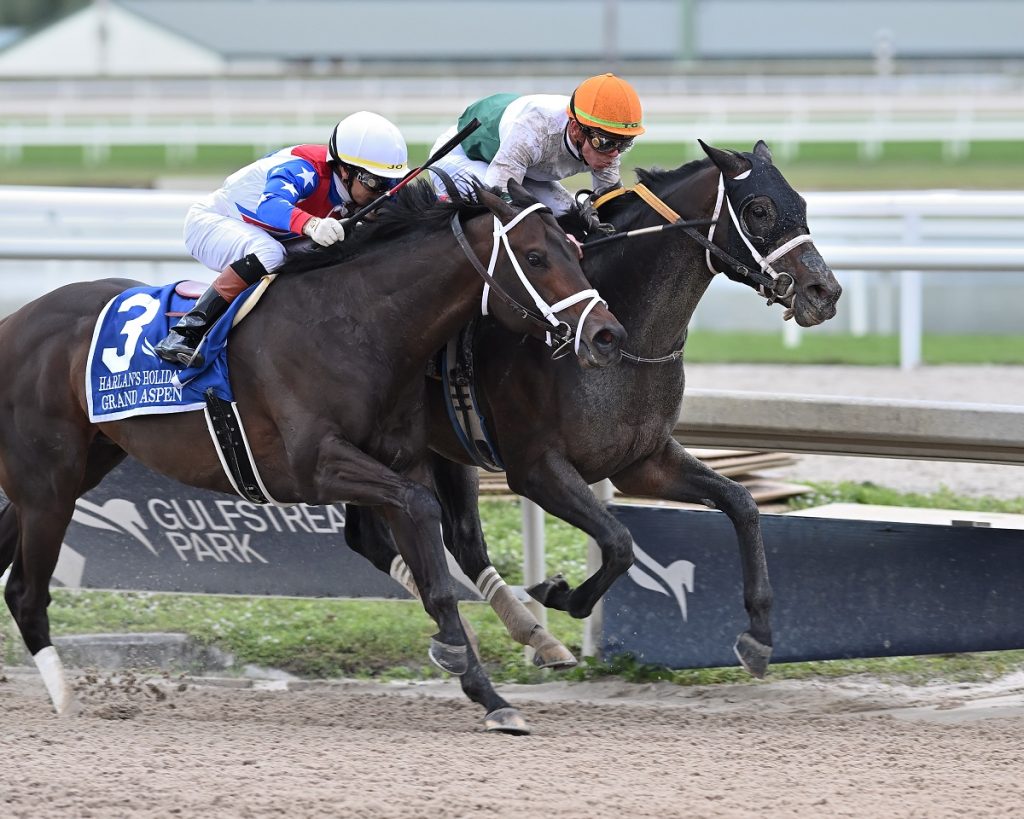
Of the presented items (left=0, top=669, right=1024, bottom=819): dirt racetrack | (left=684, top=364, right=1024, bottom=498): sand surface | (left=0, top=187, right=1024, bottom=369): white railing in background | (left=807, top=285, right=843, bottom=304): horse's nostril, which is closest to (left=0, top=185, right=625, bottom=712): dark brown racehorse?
(left=0, top=669, right=1024, bottom=819): dirt racetrack

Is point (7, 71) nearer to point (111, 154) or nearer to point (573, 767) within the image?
point (111, 154)

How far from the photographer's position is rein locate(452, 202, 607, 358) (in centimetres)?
445

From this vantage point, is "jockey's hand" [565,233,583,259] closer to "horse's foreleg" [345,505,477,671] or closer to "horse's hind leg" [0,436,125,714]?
"horse's foreleg" [345,505,477,671]

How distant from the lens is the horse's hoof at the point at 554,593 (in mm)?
5188

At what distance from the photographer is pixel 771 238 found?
4680mm

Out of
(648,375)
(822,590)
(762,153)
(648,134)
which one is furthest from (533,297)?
(648,134)

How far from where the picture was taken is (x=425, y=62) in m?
40.8

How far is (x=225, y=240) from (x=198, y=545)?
148 centimetres

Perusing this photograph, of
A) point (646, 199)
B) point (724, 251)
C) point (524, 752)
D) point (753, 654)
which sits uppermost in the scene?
point (646, 199)

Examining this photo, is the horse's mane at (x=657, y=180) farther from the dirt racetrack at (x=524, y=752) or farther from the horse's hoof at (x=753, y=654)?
the dirt racetrack at (x=524, y=752)

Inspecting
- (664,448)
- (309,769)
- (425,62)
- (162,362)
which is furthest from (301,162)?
(425,62)

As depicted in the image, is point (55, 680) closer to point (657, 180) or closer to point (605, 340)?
point (605, 340)

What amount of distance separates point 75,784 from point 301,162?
78.9 inches

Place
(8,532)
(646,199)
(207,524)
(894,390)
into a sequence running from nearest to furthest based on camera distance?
(646,199) < (8,532) < (207,524) < (894,390)
